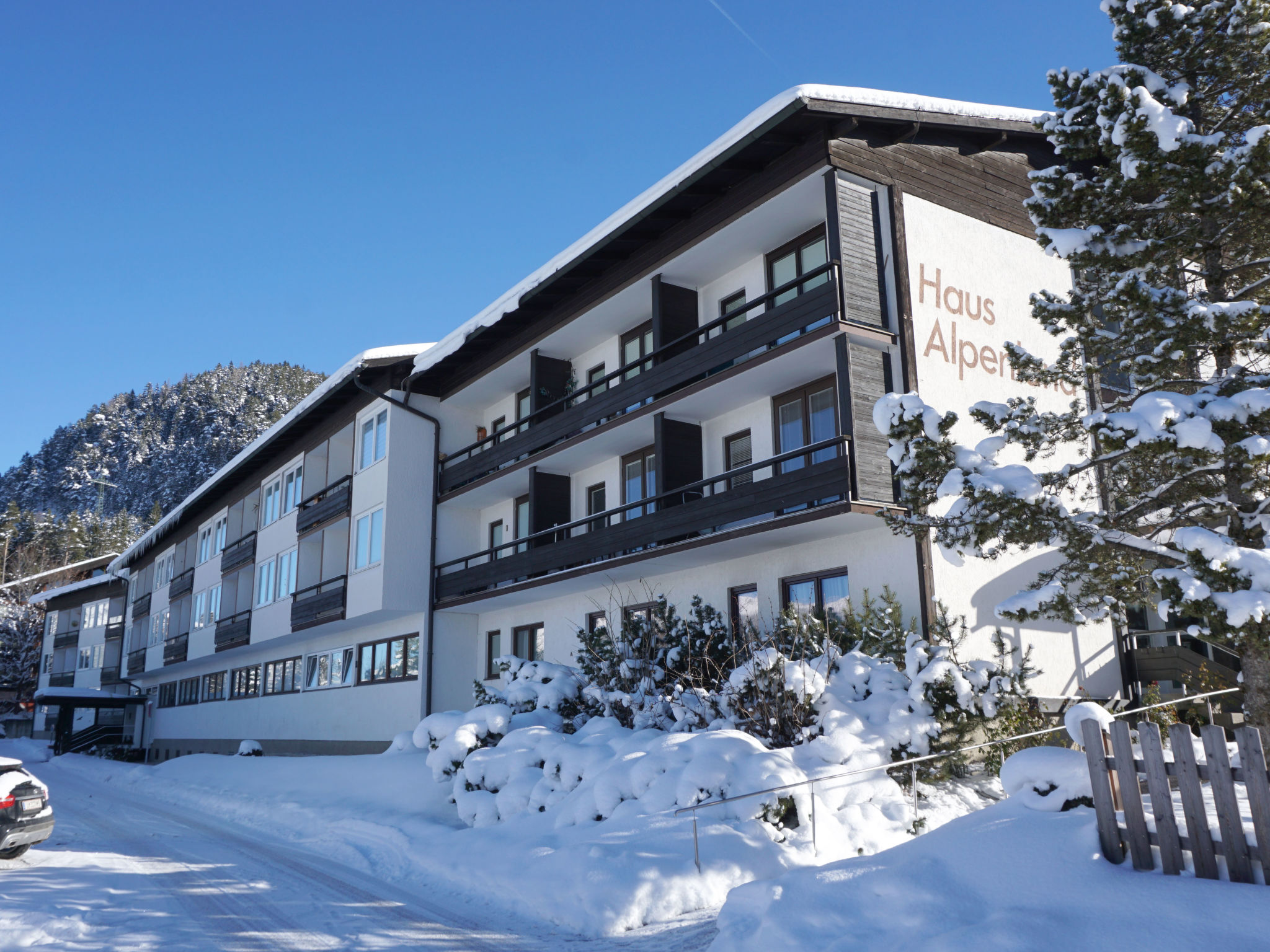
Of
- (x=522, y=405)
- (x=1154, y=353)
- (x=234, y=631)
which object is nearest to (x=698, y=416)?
(x=522, y=405)

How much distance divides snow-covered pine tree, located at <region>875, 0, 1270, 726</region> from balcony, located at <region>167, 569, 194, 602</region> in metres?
41.0

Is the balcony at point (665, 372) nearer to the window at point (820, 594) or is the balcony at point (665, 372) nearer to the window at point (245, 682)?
the window at point (820, 594)

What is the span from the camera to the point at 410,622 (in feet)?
89.3

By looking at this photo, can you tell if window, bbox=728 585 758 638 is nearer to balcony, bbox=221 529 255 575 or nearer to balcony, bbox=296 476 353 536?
balcony, bbox=296 476 353 536

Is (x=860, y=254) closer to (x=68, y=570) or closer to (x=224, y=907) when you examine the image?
(x=224, y=907)

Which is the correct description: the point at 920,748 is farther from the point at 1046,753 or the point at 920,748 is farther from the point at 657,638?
the point at 657,638

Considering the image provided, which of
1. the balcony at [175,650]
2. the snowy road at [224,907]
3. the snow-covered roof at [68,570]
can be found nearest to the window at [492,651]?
the snowy road at [224,907]

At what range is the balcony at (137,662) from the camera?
49.5 m

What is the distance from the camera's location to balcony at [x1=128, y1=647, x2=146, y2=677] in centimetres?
4950

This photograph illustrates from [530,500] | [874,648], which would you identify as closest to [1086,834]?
[874,648]

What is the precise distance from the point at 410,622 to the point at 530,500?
629cm

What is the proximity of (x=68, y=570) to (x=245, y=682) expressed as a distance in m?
53.6

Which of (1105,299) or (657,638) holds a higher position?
(1105,299)

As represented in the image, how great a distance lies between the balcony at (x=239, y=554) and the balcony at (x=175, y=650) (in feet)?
18.1
